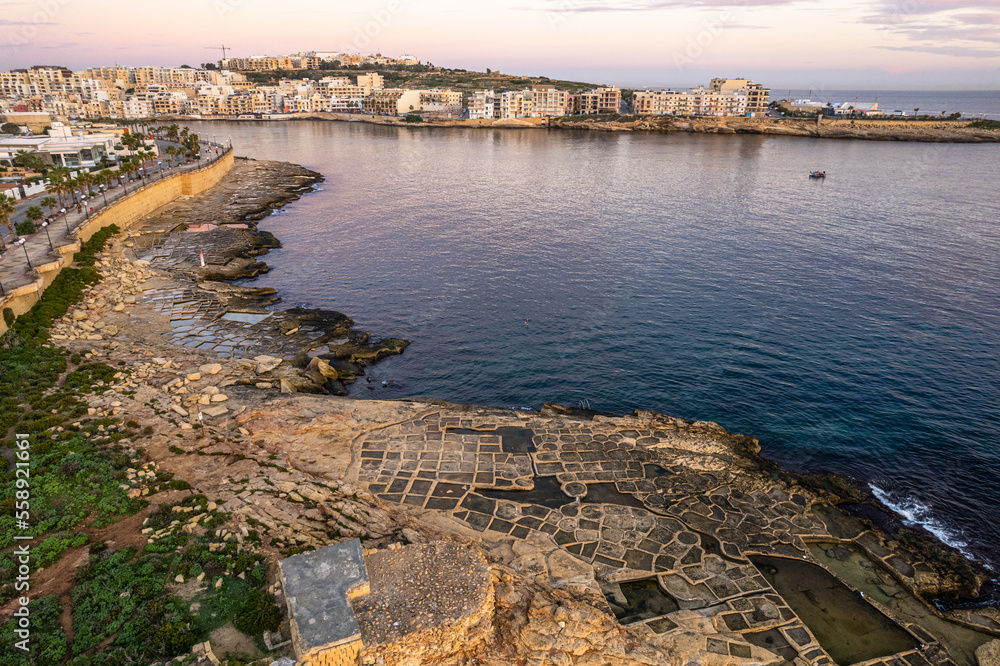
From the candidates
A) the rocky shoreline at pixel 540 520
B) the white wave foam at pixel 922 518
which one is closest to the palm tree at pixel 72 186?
the rocky shoreline at pixel 540 520

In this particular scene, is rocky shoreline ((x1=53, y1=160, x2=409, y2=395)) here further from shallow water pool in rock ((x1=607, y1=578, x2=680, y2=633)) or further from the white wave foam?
the white wave foam

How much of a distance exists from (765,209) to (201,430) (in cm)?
8250

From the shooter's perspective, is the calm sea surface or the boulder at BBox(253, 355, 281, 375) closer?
the calm sea surface

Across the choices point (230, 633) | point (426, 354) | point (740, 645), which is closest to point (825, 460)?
point (740, 645)

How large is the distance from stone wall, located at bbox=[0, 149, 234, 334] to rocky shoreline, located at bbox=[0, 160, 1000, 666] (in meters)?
3.74

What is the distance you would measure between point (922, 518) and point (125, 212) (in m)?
76.3

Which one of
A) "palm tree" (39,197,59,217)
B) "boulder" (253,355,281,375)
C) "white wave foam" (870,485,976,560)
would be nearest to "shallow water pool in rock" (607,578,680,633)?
"white wave foam" (870,485,976,560)

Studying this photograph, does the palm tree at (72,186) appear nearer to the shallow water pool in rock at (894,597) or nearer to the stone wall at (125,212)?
the stone wall at (125,212)

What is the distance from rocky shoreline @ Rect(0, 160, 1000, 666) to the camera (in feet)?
54.7

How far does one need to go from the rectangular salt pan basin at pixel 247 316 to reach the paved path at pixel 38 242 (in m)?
12.1

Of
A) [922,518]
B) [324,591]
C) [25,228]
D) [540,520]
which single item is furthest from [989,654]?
[25,228]

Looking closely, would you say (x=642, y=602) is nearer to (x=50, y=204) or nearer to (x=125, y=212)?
(x=50, y=204)

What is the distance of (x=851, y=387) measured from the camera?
36.0m

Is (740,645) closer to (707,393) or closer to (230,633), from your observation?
(230,633)
